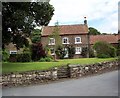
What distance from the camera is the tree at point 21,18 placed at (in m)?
30.6

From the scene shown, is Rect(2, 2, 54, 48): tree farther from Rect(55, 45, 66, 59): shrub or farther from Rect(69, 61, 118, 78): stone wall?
Rect(55, 45, 66, 59): shrub

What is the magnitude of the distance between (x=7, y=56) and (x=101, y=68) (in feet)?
67.7

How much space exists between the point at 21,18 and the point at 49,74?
682 centimetres

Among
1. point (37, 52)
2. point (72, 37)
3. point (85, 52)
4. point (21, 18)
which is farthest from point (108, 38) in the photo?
point (21, 18)

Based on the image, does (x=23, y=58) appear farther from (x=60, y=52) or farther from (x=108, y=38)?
(x=108, y=38)

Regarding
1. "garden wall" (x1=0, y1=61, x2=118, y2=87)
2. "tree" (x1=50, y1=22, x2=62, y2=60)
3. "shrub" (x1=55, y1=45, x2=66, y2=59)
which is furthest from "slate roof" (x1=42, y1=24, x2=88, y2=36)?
"garden wall" (x1=0, y1=61, x2=118, y2=87)

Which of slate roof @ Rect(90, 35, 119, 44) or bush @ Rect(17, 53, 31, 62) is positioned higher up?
slate roof @ Rect(90, 35, 119, 44)

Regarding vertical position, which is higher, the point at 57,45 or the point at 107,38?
the point at 107,38

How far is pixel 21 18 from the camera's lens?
1181 inches

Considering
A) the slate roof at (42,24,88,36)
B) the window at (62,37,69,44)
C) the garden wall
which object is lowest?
the garden wall

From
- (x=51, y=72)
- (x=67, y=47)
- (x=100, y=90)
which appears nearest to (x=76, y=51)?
(x=67, y=47)

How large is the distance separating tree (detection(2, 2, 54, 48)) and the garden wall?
630cm

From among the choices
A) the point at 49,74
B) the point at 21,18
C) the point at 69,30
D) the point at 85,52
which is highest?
the point at 69,30

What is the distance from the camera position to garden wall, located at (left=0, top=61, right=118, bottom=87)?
24250 millimetres
